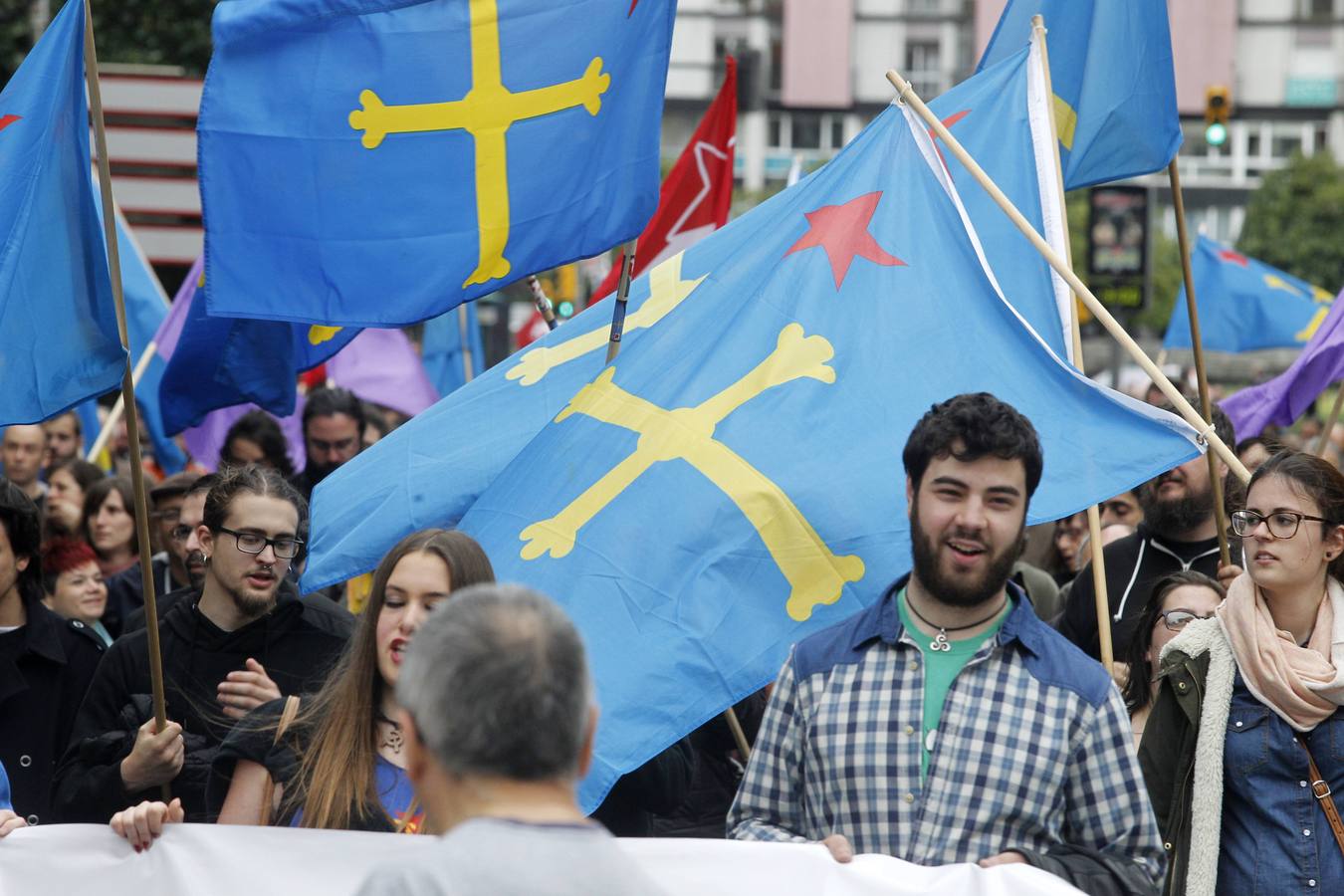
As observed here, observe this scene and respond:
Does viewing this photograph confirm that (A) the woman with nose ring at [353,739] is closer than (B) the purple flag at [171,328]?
Yes

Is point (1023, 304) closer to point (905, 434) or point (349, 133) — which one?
point (905, 434)

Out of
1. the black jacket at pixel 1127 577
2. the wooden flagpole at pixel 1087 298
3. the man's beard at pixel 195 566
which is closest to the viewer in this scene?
the wooden flagpole at pixel 1087 298

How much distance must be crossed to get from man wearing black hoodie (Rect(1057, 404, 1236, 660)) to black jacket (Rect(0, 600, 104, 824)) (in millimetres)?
2941

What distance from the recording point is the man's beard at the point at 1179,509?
6.26 metres

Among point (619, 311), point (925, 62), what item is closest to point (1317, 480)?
point (619, 311)

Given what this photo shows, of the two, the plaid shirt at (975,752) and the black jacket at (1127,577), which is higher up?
the plaid shirt at (975,752)

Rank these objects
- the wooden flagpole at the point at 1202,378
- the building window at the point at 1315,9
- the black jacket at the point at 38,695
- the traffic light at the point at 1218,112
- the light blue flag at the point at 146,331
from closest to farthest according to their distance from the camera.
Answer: the black jacket at the point at 38,695 → the wooden flagpole at the point at 1202,378 → the light blue flag at the point at 146,331 → the traffic light at the point at 1218,112 → the building window at the point at 1315,9

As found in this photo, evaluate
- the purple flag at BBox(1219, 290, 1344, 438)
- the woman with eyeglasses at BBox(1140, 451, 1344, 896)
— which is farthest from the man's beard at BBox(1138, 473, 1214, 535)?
the woman with eyeglasses at BBox(1140, 451, 1344, 896)

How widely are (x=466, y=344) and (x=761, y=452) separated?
792 centimetres

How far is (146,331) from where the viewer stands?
1140cm

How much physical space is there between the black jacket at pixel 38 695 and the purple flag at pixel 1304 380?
4.43 meters

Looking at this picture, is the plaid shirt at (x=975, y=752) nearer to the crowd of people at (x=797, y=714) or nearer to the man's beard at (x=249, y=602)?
the crowd of people at (x=797, y=714)

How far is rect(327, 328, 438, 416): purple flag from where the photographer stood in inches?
487

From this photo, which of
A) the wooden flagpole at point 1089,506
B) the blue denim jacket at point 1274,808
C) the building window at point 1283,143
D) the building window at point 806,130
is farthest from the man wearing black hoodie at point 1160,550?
the building window at point 1283,143
